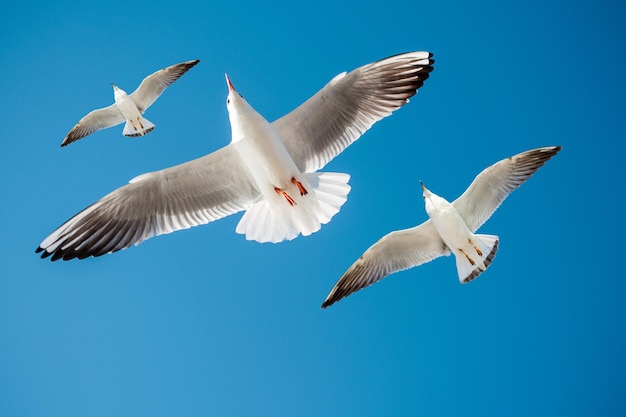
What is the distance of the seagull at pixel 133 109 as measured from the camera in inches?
374

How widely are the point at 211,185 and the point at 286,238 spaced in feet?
2.56

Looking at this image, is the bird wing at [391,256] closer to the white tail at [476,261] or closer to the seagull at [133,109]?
the white tail at [476,261]

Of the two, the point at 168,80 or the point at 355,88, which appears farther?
the point at 168,80

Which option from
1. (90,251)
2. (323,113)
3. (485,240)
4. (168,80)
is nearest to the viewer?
(90,251)

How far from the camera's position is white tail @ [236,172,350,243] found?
202 inches

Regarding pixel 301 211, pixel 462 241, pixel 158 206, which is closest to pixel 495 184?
pixel 462 241

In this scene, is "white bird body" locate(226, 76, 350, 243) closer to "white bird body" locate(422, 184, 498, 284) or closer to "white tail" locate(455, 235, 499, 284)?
"white bird body" locate(422, 184, 498, 284)

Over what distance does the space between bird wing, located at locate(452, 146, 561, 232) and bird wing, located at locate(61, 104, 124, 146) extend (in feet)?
18.1

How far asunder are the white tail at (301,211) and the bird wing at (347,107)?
1.37 feet

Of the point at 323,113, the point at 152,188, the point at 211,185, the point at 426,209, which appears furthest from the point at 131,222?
the point at 426,209

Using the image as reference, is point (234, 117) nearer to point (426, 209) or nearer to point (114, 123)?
point (426, 209)

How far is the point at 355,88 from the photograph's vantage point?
5320mm

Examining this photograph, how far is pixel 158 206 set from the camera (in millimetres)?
5312

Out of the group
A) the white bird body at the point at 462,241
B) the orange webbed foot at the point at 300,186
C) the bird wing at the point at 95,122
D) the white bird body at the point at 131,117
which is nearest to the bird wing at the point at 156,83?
the white bird body at the point at 131,117
